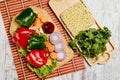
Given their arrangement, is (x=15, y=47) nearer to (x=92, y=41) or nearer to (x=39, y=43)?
(x=39, y=43)

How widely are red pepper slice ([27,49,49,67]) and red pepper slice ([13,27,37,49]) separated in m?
0.08

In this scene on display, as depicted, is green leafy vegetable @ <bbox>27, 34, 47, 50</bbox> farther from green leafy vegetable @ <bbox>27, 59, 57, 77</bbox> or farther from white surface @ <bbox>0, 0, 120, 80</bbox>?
white surface @ <bbox>0, 0, 120, 80</bbox>

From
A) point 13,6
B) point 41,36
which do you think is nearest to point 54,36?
point 41,36

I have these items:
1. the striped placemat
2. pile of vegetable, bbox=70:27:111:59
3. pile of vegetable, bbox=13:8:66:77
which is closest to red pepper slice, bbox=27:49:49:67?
pile of vegetable, bbox=13:8:66:77

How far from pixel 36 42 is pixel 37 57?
104mm

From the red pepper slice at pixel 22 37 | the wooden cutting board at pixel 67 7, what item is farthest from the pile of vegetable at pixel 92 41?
the red pepper slice at pixel 22 37

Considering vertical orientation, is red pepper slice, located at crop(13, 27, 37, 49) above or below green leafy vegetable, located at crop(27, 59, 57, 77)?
above

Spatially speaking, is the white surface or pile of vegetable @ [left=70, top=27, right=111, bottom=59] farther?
the white surface

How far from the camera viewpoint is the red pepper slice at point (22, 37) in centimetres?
326

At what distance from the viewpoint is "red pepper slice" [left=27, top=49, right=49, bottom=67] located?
325 cm

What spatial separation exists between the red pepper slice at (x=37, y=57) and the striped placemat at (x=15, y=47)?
104 mm

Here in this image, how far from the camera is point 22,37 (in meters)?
3.26

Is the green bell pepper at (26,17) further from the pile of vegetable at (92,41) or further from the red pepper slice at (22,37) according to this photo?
the pile of vegetable at (92,41)

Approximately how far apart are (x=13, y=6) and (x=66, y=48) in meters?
0.48
